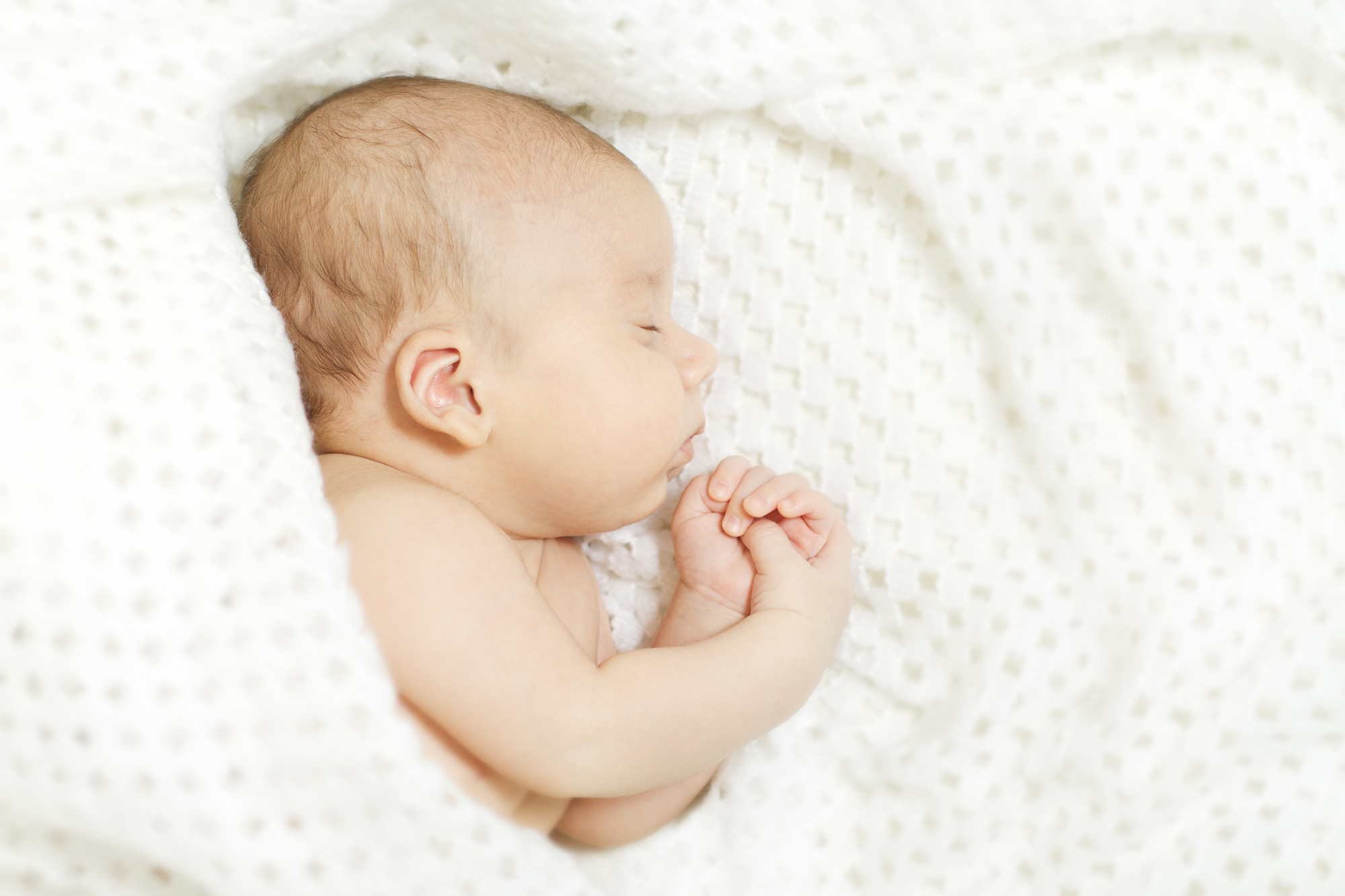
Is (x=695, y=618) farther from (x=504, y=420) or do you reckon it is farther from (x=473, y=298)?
(x=473, y=298)

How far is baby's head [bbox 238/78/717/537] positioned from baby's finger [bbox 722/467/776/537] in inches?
5.0

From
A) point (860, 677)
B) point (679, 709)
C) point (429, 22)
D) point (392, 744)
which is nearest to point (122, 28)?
point (429, 22)

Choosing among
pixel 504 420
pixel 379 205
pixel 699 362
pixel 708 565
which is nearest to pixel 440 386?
pixel 504 420

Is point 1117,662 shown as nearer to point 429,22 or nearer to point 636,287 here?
point 636,287

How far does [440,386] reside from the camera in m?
1.07

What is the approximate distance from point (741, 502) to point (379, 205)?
542 millimetres

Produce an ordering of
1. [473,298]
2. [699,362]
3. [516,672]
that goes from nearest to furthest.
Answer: [516,672]
[473,298]
[699,362]

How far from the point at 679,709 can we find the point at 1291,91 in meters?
0.99

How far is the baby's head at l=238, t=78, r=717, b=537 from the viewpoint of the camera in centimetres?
106

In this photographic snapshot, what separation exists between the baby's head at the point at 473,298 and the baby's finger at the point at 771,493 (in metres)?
0.12

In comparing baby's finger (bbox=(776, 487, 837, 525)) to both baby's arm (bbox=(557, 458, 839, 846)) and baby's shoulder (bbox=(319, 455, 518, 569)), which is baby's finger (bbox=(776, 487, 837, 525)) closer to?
baby's arm (bbox=(557, 458, 839, 846))

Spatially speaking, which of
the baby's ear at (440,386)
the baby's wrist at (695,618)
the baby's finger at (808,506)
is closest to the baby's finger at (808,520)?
the baby's finger at (808,506)

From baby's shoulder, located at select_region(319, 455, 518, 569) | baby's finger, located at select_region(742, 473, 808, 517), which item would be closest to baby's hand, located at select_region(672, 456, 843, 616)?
baby's finger, located at select_region(742, 473, 808, 517)

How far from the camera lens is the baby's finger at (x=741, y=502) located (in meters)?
1.25
